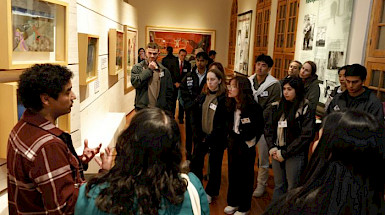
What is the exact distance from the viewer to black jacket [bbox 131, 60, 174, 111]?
4.59 m

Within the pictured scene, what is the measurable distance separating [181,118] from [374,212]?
23.3 ft

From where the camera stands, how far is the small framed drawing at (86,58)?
347 cm

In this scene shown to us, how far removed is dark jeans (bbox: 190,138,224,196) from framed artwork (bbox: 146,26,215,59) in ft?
27.9

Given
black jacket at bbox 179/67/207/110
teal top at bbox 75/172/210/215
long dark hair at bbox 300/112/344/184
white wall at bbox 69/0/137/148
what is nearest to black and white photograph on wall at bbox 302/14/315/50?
black jacket at bbox 179/67/207/110

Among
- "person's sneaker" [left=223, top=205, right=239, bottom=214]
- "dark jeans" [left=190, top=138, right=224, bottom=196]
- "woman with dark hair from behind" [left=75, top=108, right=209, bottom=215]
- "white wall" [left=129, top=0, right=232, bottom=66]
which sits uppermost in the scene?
"white wall" [left=129, top=0, right=232, bottom=66]

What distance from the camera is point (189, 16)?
1191 cm

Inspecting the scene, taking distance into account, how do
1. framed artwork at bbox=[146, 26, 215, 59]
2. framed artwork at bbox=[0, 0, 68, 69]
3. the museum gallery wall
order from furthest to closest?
1. framed artwork at bbox=[146, 26, 215, 59]
2. the museum gallery wall
3. framed artwork at bbox=[0, 0, 68, 69]

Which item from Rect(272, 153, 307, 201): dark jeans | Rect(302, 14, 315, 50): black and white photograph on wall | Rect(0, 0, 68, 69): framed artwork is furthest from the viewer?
Rect(302, 14, 315, 50): black and white photograph on wall

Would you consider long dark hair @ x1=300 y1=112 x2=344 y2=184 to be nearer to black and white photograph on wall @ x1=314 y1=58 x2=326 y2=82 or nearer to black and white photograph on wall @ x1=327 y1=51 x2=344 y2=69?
black and white photograph on wall @ x1=327 y1=51 x2=344 y2=69

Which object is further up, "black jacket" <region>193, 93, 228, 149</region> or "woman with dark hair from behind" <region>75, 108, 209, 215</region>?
"woman with dark hair from behind" <region>75, 108, 209, 215</region>

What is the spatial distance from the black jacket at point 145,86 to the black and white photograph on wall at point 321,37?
2.59 metres

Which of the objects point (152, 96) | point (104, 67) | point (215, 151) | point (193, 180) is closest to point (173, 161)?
point (193, 180)

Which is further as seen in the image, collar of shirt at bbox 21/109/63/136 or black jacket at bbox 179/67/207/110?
black jacket at bbox 179/67/207/110

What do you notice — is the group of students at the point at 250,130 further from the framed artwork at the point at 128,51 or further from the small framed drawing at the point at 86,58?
the framed artwork at the point at 128,51
